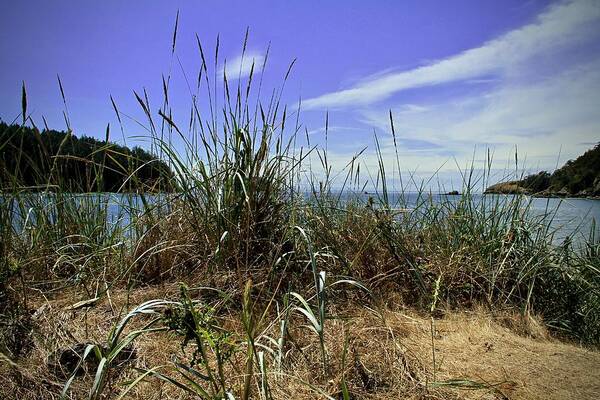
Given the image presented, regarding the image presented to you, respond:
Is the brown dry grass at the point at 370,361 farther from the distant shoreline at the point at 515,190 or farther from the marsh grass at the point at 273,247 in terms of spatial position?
the distant shoreline at the point at 515,190

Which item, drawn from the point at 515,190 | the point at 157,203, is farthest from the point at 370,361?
the point at 515,190

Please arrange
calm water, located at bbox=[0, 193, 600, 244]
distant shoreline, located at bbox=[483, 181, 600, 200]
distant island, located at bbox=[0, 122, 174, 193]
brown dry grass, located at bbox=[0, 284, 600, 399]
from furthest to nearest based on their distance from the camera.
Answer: distant shoreline, located at bbox=[483, 181, 600, 200] < calm water, located at bbox=[0, 193, 600, 244] < distant island, located at bbox=[0, 122, 174, 193] < brown dry grass, located at bbox=[0, 284, 600, 399]

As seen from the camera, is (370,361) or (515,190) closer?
(370,361)

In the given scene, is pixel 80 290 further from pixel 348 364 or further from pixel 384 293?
pixel 384 293

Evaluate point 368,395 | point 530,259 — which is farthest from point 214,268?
point 530,259

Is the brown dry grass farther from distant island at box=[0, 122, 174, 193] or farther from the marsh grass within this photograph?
distant island at box=[0, 122, 174, 193]

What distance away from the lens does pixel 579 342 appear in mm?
2344

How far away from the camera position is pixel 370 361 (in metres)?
1.36

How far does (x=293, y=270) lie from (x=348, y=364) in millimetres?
784

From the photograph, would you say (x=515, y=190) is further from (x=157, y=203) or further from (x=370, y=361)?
(x=157, y=203)

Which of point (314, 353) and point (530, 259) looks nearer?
point (314, 353)

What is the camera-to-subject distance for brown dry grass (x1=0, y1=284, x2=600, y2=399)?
47.6 inches

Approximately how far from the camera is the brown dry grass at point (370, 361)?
1208mm

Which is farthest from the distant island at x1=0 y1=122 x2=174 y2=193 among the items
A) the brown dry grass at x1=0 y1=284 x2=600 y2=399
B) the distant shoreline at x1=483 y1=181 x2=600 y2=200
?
the distant shoreline at x1=483 y1=181 x2=600 y2=200
